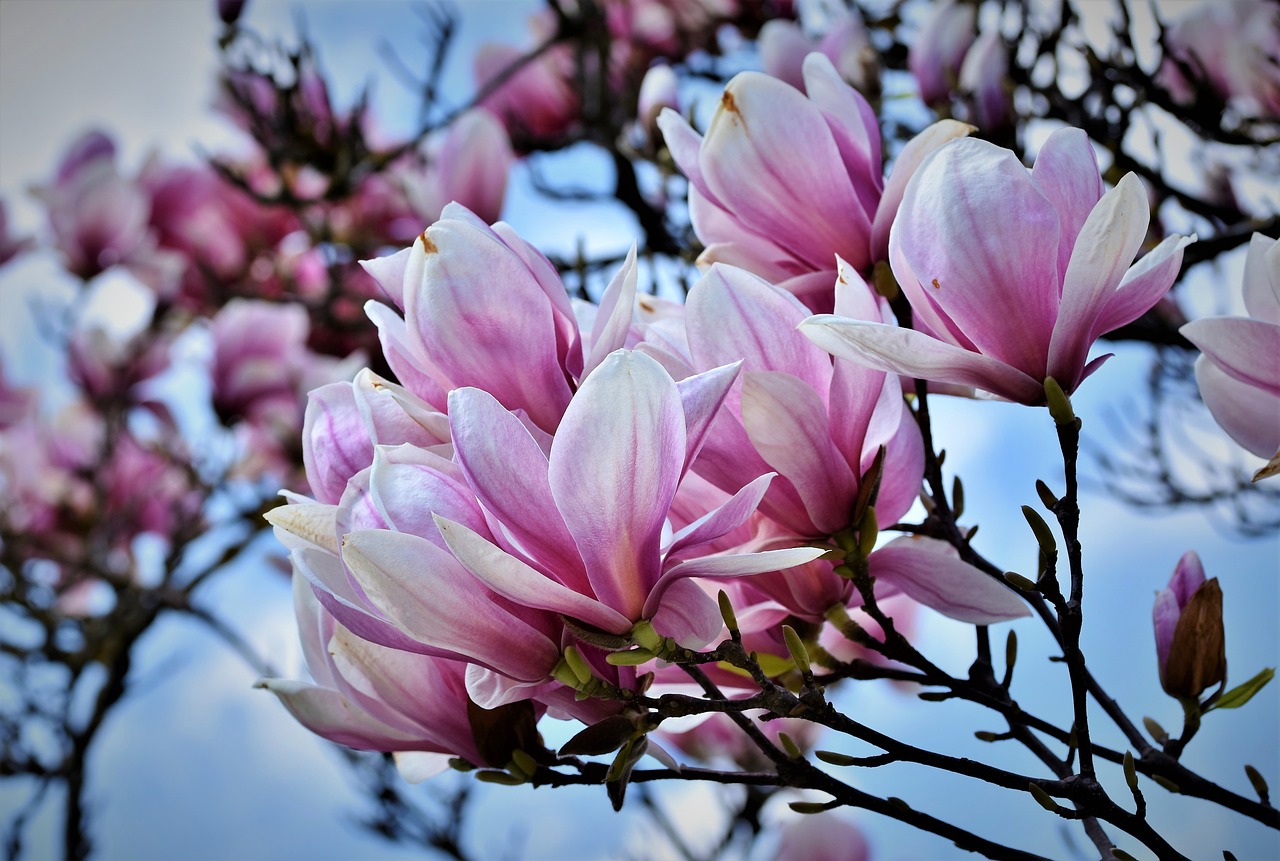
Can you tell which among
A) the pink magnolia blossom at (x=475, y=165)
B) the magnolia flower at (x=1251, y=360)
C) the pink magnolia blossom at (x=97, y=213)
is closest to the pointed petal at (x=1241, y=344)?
the magnolia flower at (x=1251, y=360)

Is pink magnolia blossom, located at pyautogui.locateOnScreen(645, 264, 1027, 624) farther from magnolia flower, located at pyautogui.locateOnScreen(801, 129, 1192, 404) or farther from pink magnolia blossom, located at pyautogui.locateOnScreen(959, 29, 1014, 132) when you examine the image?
pink magnolia blossom, located at pyautogui.locateOnScreen(959, 29, 1014, 132)

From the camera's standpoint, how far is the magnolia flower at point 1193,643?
0.49 m

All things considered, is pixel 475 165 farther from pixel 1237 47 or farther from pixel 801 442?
pixel 801 442

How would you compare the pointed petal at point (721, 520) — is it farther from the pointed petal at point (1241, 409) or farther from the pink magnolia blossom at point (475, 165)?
the pink magnolia blossom at point (475, 165)

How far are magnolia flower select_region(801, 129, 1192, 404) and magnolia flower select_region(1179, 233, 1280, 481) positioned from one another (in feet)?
0.18

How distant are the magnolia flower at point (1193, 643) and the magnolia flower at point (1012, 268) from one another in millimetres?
161

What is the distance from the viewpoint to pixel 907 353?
376 millimetres

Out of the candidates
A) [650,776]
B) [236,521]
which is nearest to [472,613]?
[650,776]

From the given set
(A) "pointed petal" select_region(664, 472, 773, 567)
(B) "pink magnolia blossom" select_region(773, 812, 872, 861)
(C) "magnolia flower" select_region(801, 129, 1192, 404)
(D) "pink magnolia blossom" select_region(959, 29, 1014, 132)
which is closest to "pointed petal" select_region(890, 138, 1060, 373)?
(C) "magnolia flower" select_region(801, 129, 1192, 404)

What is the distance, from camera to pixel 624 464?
347mm

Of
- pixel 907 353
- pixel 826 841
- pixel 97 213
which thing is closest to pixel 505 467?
pixel 907 353

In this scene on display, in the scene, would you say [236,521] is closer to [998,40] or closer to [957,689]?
[998,40]

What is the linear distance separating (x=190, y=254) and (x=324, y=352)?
12.7 inches

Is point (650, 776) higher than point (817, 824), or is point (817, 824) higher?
point (650, 776)
